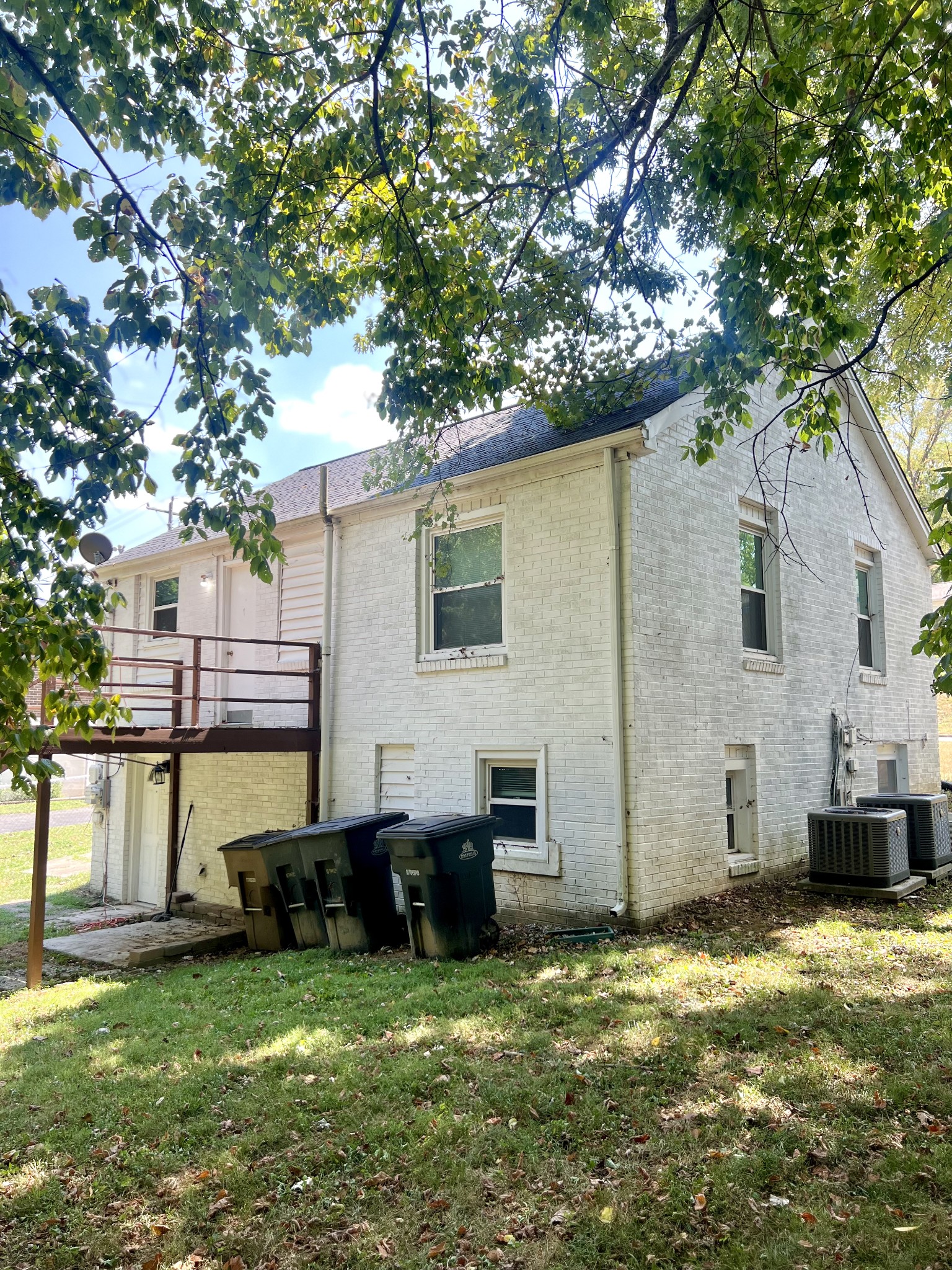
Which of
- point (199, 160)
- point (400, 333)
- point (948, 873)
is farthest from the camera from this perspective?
point (948, 873)

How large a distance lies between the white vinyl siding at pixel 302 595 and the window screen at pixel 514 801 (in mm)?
3848

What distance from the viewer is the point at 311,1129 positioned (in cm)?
459

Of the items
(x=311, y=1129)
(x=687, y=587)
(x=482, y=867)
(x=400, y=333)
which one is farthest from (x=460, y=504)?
(x=311, y=1129)

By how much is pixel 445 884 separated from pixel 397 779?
322 cm

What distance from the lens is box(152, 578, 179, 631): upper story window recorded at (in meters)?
15.3

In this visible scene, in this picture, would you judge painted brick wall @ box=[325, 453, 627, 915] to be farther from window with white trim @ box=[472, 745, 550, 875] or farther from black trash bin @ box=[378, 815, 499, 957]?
black trash bin @ box=[378, 815, 499, 957]

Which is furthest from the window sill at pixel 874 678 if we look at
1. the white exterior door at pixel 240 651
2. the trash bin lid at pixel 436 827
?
the white exterior door at pixel 240 651

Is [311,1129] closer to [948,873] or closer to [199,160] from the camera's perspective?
[199,160]

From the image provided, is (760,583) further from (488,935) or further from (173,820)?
(173,820)

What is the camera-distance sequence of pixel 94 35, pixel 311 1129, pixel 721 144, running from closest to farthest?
pixel 94 35, pixel 311 1129, pixel 721 144

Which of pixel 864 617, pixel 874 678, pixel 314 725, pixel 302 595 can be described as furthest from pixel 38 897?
pixel 864 617

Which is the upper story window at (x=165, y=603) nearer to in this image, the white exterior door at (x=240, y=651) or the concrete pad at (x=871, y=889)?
the white exterior door at (x=240, y=651)

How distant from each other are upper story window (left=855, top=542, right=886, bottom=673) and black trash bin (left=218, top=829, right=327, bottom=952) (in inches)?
383

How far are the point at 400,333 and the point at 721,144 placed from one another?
9.43 feet
